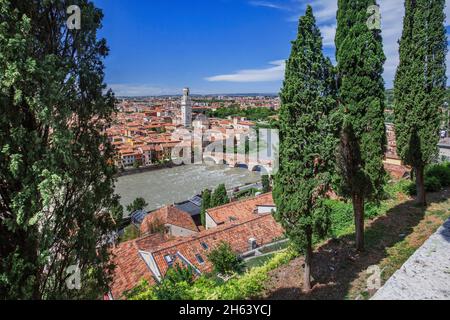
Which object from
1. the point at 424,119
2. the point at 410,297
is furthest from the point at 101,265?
the point at 424,119

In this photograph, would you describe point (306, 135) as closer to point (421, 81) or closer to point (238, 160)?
point (421, 81)

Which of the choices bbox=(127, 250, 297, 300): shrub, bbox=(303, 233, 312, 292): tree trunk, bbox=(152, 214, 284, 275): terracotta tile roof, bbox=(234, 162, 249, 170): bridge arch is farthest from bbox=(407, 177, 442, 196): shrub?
bbox=(234, 162, 249, 170): bridge arch

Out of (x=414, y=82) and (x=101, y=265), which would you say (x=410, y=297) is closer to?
(x=101, y=265)

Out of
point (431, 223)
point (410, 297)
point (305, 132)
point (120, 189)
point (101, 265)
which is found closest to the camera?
point (410, 297)

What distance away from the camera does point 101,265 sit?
388 centimetres

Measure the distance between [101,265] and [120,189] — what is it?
3243 centimetres

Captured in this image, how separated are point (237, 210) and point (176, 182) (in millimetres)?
19881

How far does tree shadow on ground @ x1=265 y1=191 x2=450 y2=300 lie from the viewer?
6.55 meters

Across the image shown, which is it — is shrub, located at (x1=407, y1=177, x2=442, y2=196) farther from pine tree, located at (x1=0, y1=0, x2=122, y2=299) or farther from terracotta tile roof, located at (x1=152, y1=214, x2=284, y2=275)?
pine tree, located at (x1=0, y1=0, x2=122, y2=299)

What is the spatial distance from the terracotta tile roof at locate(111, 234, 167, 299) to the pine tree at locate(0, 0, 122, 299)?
5697 millimetres

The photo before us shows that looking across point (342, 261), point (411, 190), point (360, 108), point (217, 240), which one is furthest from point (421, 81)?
point (217, 240)

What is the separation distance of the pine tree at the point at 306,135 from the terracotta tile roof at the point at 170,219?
1304 cm
